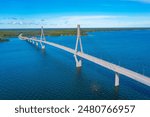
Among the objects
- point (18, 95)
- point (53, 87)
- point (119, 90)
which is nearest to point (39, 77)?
point (53, 87)

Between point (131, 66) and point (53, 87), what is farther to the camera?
point (131, 66)

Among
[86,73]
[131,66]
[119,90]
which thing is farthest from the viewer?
[131,66]

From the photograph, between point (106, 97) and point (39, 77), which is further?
point (39, 77)

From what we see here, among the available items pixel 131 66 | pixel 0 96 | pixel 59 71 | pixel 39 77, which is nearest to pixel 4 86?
pixel 0 96

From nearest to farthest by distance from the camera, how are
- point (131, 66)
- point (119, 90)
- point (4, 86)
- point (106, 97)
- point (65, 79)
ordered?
point (106, 97), point (119, 90), point (4, 86), point (65, 79), point (131, 66)

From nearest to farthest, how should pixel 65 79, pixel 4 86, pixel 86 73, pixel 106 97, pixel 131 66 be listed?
pixel 106 97 → pixel 4 86 → pixel 65 79 → pixel 86 73 → pixel 131 66

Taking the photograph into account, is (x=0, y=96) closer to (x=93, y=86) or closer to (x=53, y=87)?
(x=53, y=87)

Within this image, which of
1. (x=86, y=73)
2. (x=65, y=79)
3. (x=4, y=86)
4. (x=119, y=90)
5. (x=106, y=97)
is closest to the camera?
(x=106, y=97)

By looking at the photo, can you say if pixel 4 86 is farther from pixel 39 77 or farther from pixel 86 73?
pixel 86 73
